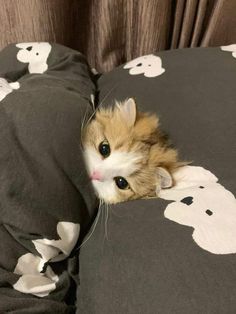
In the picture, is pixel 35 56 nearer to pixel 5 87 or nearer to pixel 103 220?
pixel 5 87

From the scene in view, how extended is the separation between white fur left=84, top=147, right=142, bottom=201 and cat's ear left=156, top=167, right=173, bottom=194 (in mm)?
57

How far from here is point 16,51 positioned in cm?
122

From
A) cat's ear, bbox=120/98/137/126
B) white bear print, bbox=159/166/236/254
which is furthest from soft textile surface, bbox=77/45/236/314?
cat's ear, bbox=120/98/137/126

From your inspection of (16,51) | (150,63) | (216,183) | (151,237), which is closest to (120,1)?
(150,63)

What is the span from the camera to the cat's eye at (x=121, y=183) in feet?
3.06

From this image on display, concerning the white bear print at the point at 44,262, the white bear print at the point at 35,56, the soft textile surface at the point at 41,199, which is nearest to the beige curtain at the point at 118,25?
the white bear print at the point at 35,56

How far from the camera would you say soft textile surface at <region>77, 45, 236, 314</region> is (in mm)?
679

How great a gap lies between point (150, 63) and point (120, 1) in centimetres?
26

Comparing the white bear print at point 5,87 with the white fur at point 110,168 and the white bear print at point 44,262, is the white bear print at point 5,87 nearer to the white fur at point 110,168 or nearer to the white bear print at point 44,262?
the white fur at point 110,168

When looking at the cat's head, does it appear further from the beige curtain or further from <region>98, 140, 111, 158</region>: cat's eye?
the beige curtain

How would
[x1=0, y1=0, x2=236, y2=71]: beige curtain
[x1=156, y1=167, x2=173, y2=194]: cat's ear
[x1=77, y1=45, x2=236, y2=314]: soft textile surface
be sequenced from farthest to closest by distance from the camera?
1. [x1=0, y1=0, x2=236, y2=71]: beige curtain
2. [x1=156, y1=167, x2=173, y2=194]: cat's ear
3. [x1=77, y1=45, x2=236, y2=314]: soft textile surface

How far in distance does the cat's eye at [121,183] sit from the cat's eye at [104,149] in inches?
2.5

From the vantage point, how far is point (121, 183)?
936 millimetres

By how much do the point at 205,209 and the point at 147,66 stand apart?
558 mm
